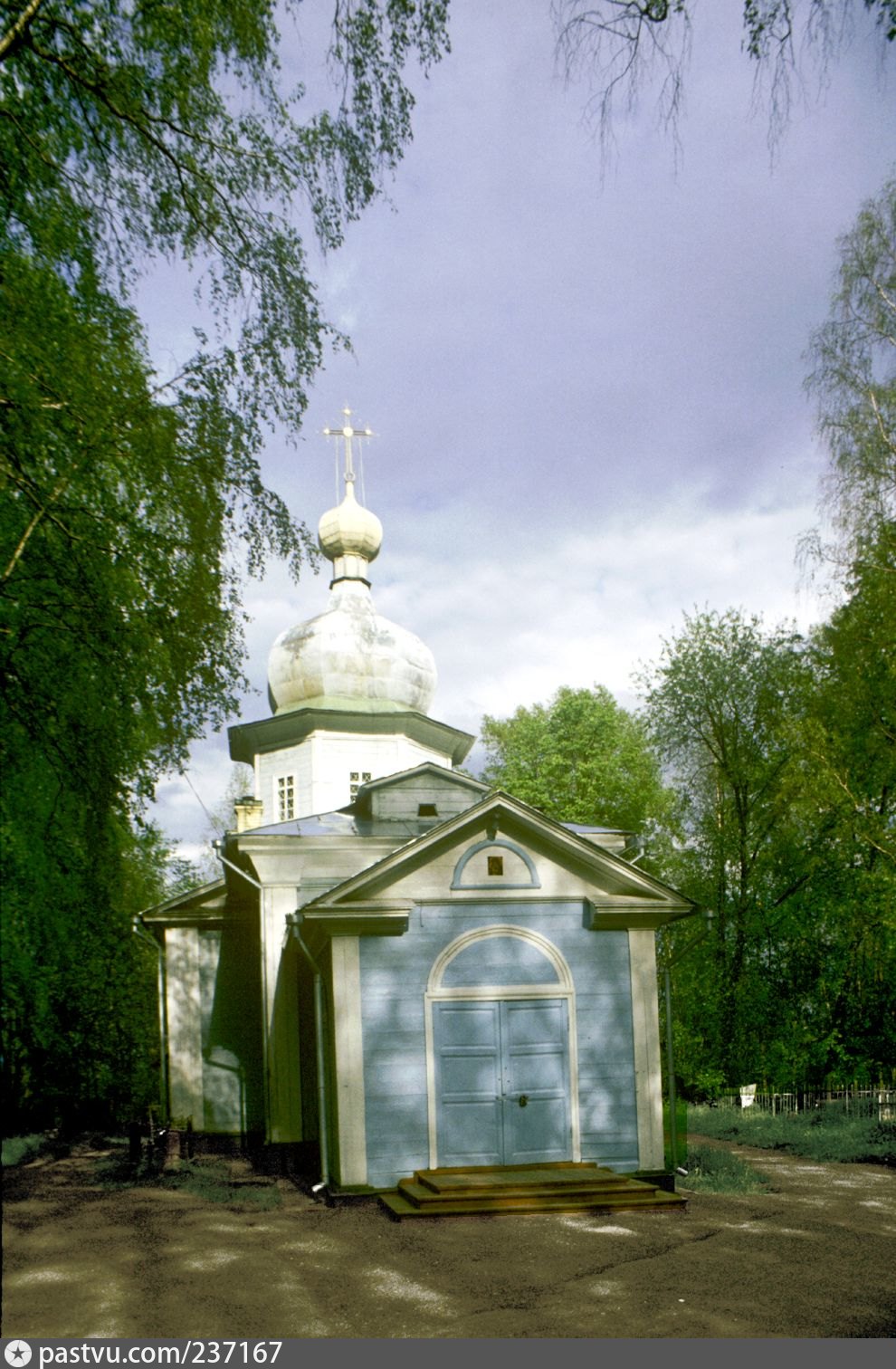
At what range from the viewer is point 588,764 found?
47.8 feet

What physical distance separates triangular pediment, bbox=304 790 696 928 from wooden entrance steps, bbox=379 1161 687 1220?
7.67 ft

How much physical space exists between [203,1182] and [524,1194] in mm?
2751

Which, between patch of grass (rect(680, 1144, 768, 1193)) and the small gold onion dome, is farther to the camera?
patch of grass (rect(680, 1144, 768, 1193))

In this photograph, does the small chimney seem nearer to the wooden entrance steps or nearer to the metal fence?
the wooden entrance steps

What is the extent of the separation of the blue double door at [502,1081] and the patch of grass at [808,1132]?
555cm

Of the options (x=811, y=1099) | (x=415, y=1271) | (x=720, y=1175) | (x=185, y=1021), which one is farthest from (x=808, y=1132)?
(x=415, y=1271)

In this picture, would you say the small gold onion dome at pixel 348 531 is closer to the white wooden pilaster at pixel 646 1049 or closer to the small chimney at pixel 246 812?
the white wooden pilaster at pixel 646 1049

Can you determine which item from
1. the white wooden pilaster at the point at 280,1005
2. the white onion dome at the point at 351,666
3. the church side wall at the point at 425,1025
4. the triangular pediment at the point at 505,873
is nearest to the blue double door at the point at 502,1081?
the church side wall at the point at 425,1025

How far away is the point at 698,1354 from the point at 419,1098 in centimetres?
594

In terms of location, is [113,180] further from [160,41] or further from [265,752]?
[265,752]

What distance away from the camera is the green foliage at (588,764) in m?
14.0

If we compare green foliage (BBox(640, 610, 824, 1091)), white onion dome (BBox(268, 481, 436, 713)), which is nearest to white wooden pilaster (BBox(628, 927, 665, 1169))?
green foliage (BBox(640, 610, 824, 1091))

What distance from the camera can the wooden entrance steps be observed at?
927 centimetres

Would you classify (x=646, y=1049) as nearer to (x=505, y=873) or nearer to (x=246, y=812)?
(x=505, y=873)
